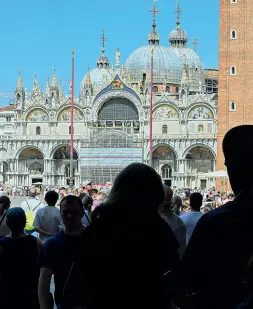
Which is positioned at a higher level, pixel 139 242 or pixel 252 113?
pixel 252 113

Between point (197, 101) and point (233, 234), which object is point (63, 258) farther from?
point (197, 101)

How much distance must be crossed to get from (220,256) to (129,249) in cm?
74

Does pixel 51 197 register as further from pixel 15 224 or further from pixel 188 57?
pixel 188 57

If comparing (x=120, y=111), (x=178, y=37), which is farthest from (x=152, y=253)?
(x=178, y=37)

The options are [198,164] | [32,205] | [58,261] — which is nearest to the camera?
[58,261]

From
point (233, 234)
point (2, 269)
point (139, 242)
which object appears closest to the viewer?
point (233, 234)

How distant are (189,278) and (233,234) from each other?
284 millimetres

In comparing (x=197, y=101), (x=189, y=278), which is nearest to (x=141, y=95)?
(x=197, y=101)

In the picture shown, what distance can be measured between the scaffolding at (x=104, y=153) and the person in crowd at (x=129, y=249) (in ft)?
229

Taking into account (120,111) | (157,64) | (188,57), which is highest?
(188,57)

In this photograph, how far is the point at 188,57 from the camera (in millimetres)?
95625

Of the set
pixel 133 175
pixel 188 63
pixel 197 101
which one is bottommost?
pixel 133 175

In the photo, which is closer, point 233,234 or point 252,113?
point 233,234

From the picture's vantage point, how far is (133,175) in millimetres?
4141
